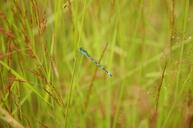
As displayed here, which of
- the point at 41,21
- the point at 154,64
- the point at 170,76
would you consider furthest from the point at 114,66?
the point at 41,21

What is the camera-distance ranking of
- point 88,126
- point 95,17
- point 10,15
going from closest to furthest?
point 10,15
point 88,126
point 95,17

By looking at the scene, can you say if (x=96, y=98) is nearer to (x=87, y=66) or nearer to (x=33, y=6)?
(x=87, y=66)

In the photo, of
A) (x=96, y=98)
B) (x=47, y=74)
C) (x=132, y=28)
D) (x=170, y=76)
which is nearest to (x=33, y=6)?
(x=47, y=74)

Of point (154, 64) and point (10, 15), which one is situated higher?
point (154, 64)

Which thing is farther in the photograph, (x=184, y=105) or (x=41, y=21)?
(x=184, y=105)

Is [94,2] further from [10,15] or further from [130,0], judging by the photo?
[10,15]

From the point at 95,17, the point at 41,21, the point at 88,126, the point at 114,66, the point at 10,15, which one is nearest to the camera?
the point at 41,21

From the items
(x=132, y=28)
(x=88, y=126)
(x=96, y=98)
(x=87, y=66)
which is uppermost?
(x=132, y=28)
